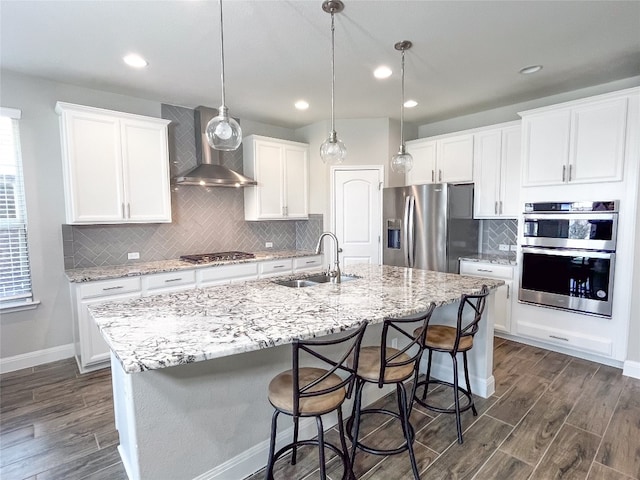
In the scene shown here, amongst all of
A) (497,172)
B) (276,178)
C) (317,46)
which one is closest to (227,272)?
(276,178)

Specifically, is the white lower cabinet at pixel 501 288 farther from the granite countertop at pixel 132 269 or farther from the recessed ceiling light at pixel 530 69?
the granite countertop at pixel 132 269

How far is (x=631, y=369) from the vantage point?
9.61 ft

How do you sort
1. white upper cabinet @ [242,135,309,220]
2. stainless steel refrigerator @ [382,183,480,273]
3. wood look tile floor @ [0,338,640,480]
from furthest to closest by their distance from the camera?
1. white upper cabinet @ [242,135,309,220]
2. stainless steel refrigerator @ [382,183,480,273]
3. wood look tile floor @ [0,338,640,480]

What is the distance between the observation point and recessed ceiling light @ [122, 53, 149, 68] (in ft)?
9.04

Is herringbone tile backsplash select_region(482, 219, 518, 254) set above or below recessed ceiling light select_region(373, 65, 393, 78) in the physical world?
below

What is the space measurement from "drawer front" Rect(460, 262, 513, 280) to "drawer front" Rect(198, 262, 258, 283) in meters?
2.51

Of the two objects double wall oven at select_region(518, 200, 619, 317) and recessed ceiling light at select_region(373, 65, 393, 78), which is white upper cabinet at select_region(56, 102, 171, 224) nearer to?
recessed ceiling light at select_region(373, 65, 393, 78)

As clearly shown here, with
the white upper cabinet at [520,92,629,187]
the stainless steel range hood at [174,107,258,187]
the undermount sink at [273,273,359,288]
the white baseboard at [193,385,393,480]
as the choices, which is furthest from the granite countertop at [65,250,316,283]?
the white upper cabinet at [520,92,629,187]

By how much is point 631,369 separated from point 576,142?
2.08m

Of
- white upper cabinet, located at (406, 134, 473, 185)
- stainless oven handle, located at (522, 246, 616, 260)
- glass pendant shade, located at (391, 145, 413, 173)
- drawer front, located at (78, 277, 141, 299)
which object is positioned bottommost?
drawer front, located at (78, 277, 141, 299)

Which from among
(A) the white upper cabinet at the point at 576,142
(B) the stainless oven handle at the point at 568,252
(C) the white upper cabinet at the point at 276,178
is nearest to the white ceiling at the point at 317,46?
(A) the white upper cabinet at the point at 576,142

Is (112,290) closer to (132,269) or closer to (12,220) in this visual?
(132,269)

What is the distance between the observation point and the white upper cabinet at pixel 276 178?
14.8ft

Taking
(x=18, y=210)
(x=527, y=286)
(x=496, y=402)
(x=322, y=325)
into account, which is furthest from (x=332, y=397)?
(x=18, y=210)
